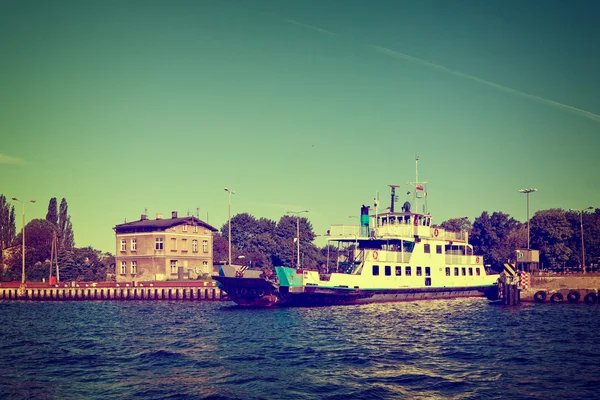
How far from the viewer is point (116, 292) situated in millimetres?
70938

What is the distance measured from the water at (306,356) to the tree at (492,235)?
6351 centimetres

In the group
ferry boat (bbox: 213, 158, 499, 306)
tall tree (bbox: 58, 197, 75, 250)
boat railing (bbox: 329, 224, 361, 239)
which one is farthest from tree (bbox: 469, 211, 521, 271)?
tall tree (bbox: 58, 197, 75, 250)

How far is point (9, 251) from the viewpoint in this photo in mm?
96000

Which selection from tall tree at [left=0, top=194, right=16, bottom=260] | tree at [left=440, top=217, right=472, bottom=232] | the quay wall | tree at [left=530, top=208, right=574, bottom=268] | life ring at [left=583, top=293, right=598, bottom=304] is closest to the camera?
life ring at [left=583, top=293, right=598, bottom=304]

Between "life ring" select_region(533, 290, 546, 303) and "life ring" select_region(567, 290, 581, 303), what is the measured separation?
7.87ft

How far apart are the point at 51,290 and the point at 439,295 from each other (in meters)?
48.1

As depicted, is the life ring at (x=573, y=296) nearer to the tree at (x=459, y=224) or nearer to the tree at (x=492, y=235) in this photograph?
the tree at (x=492, y=235)

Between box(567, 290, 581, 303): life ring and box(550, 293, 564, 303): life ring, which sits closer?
box(567, 290, 581, 303): life ring

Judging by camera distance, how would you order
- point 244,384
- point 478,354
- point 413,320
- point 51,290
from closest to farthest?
point 244,384, point 478,354, point 413,320, point 51,290

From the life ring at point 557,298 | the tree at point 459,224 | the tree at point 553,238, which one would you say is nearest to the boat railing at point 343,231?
the life ring at point 557,298

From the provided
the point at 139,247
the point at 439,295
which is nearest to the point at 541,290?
the point at 439,295

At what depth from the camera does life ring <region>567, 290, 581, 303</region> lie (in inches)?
2276

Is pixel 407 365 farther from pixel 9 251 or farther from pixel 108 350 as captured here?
pixel 9 251

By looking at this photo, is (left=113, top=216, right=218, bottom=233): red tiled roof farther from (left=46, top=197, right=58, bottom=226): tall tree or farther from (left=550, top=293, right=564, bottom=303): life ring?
(left=550, top=293, right=564, bottom=303): life ring
